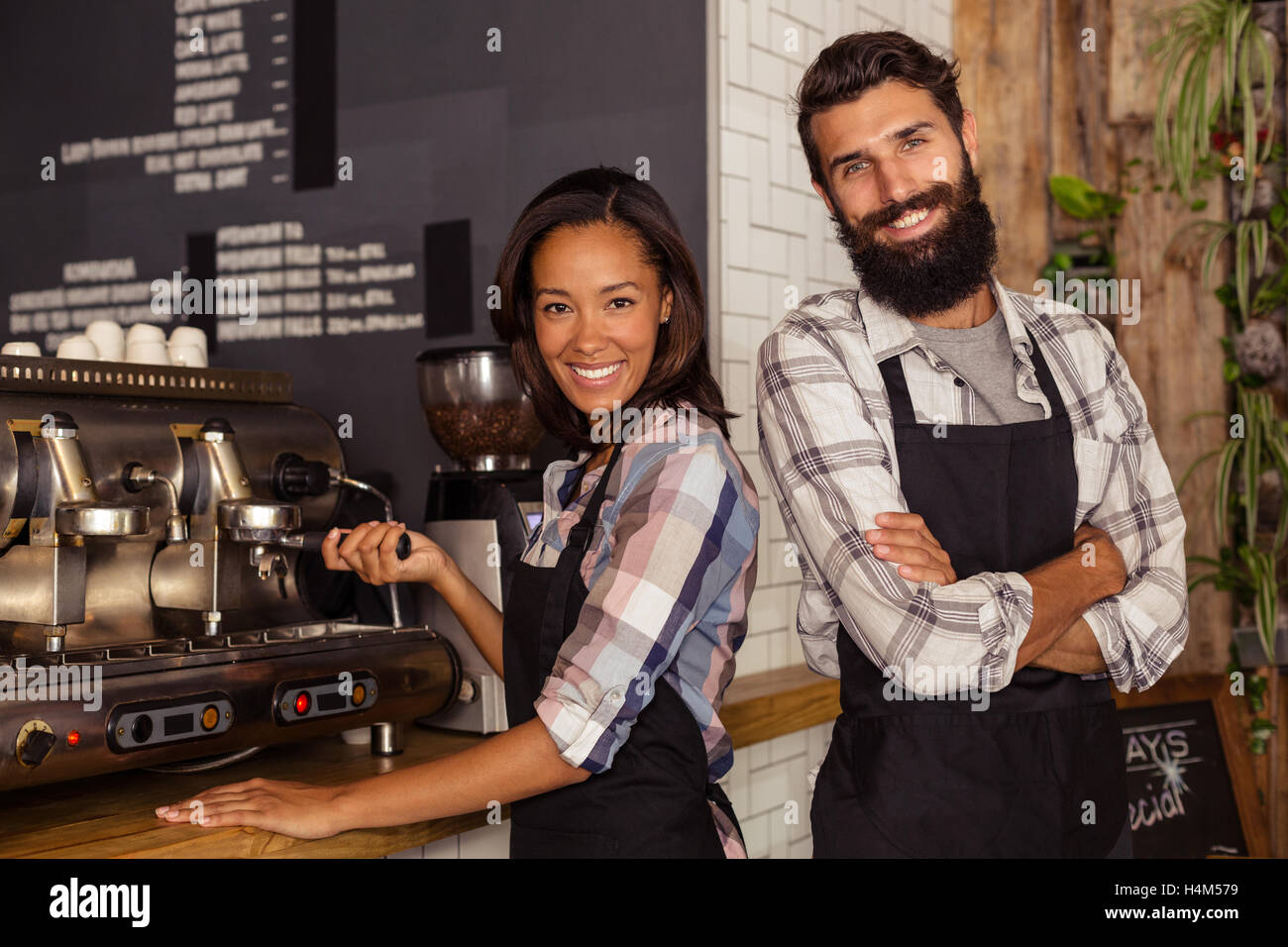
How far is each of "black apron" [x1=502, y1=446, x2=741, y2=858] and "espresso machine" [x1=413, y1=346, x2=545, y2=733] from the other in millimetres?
521

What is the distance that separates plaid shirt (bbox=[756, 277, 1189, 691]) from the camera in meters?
1.53

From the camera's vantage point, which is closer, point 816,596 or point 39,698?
point 39,698

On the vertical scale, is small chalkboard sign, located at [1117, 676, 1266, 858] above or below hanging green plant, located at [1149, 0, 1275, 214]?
below

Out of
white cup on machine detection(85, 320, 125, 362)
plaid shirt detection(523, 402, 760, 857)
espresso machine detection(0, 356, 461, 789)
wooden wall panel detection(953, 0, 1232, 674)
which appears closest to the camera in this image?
plaid shirt detection(523, 402, 760, 857)

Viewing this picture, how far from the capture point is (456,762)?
58.1 inches

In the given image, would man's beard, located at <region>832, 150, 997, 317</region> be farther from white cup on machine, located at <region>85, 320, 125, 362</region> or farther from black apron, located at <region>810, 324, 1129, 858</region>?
white cup on machine, located at <region>85, 320, 125, 362</region>

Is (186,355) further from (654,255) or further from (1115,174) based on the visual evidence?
(1115,174)

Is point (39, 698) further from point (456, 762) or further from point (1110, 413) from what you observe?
point (1110, 413)

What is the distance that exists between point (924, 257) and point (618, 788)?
84 centimetres

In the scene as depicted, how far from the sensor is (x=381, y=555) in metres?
1.83

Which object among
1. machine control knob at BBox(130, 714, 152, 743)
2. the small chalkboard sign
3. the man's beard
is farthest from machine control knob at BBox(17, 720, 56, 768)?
the small chalkboard sign

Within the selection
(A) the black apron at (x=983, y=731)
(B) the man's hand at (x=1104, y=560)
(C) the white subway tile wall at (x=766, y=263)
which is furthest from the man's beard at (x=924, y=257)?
(C) the white subway tile wall at (x=766, y=263)
